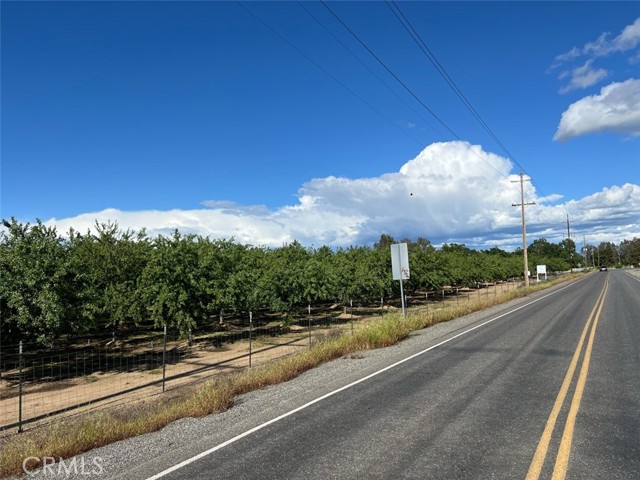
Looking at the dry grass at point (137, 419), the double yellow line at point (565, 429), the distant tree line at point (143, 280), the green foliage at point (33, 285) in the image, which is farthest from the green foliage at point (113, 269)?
the double yellow line at point (565, 429)

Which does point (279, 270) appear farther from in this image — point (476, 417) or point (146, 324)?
point (476, 417)

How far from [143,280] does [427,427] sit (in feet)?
57.9

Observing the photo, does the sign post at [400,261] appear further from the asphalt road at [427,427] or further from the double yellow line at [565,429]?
the double yellow line at [565,429]

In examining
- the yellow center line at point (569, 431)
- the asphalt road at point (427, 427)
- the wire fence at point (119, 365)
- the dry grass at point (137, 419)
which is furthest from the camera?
the wire fence at point (119, 365)

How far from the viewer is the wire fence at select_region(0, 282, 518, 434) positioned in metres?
12.2

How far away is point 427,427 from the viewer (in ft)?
20.9

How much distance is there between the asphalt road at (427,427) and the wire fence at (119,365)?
15.1ft

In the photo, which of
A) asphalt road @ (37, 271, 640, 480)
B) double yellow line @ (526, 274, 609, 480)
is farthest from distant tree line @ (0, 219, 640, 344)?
double yellow line @ (526, 274, 609, 480)

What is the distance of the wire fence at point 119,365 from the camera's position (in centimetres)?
1225

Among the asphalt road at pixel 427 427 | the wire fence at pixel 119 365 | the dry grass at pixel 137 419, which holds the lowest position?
the wire fence at pixel 119 365

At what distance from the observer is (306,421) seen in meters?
7.04

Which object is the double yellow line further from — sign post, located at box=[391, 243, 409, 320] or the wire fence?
sign post, located at box=[391, 243, 409, 320]

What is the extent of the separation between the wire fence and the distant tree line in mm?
1375

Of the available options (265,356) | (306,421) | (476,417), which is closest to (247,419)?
(306,421)
